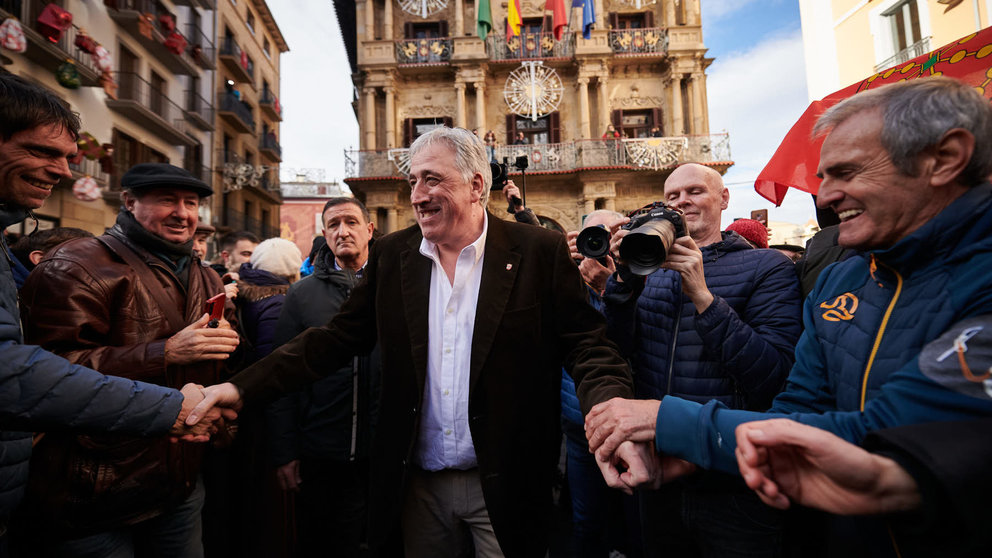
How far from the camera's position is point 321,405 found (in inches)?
112

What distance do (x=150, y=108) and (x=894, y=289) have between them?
2199 cm

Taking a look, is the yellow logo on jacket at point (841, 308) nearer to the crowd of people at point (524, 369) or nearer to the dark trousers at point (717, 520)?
the crowd of people at point (524, 369)

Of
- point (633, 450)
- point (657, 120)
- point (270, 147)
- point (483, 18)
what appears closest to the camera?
point (633, 450)

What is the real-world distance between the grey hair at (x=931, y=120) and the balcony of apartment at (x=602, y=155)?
50.4ft

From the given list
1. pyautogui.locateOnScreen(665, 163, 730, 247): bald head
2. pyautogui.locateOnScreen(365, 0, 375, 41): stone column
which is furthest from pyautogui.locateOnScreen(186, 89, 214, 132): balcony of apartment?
pyautogui.locateOnScreen(665, 163, 730, 247): bald head

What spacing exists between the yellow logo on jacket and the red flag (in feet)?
5.29

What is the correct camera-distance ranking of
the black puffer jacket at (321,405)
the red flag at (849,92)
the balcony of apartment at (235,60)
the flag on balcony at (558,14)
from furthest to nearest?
the balcony of apartment at (235,60) → the flag on balcony at (558,14) → the red flag at (849,92) → the black puffer jacket at (321,405)

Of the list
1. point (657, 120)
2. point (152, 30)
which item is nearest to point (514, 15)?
point (657, 120)

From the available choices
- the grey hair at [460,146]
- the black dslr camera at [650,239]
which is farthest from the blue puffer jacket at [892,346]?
the grey hair at [460,146]

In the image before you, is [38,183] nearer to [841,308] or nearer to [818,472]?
[818,472]

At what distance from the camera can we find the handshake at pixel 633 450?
1.33 metres

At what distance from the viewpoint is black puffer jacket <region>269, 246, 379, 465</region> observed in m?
2.78

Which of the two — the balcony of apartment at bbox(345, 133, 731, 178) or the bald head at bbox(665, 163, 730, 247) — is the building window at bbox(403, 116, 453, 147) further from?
the bald head at bbox(665, 163, 730, 247)

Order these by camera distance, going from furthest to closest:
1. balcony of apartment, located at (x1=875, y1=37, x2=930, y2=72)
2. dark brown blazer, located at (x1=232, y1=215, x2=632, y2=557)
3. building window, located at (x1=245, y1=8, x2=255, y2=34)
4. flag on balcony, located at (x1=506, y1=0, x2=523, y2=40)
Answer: building window, located at (x1=245, y1=8, x2=255, y2=34) < flag on balcony, located at (x1=506, y1=0, x2=523, y2=40) < balcony of apartment, located at (x1=875, y1=37, x2=930, y2=72) < dark brown blazer, located at (x1=232, y1=215, x2=632, y2=557)
